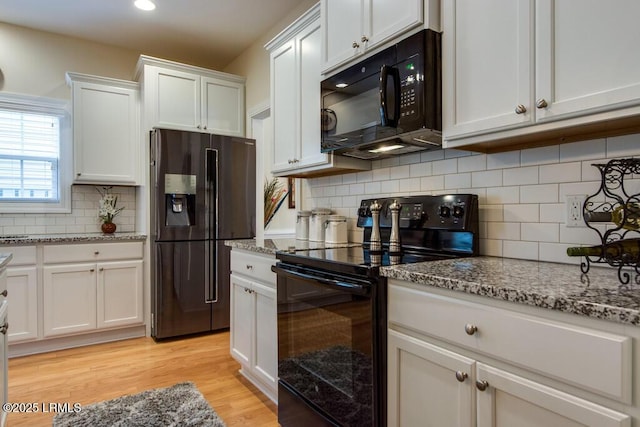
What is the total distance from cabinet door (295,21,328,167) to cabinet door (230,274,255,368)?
90cm

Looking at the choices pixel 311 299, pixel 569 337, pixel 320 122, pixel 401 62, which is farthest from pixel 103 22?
pixel 569 337

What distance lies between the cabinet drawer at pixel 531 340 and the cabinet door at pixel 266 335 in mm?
1028

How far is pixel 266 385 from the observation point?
2.26 meters

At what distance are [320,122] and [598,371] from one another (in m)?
1.77

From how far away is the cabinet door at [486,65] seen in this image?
4.12 feet

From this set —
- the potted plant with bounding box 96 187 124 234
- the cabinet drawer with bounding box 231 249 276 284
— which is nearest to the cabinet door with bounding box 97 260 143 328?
the potted plant with bounding box 96 187 124 234

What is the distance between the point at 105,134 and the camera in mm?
3496

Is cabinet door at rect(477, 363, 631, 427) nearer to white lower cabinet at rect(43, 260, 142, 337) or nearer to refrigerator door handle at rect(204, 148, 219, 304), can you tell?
refrigerator door handle at rect(204, 148, 219, 304)

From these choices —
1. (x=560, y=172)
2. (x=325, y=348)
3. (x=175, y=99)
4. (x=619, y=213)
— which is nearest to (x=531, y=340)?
(x=619, y=213)

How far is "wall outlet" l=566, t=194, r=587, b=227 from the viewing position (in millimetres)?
1350

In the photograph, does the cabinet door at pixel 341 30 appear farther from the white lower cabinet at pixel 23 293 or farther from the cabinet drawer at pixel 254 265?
the white lower cabinet at pixel 23 293

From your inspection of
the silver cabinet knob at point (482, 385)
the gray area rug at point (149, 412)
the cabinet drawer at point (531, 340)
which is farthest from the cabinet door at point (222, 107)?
the silver cabinet knob at point (482, 385)

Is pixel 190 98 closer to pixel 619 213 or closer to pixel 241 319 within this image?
pixel 241 319

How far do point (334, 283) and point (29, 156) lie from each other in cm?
355
